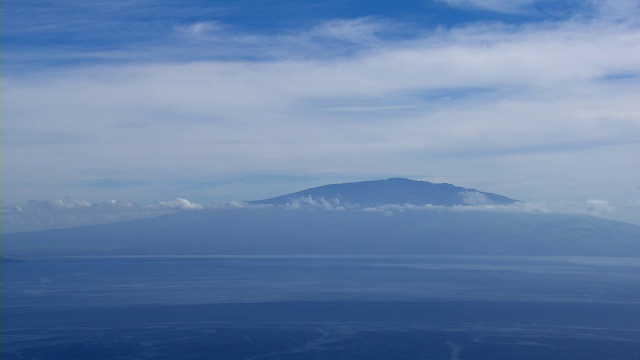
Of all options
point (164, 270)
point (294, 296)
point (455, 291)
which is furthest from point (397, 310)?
point (164, 270)

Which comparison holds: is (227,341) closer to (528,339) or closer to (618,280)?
(528,339)

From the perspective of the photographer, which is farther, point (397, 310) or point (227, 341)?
point (397, 310)

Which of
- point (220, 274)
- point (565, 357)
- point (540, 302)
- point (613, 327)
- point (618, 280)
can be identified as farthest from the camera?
point (220, 274)

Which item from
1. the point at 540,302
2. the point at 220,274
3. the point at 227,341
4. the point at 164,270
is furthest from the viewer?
the point at 164,270

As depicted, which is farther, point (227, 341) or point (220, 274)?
point (220, 274)

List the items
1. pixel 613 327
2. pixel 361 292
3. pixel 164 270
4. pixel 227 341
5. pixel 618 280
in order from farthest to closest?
pixel 164 270 < pixel 618 280 < pixel 361 292 < pixel 613 327 < pixel 227 341

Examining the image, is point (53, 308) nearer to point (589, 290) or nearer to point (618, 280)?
point (589, 290)

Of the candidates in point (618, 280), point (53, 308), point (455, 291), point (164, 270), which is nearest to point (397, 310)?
point (455, 291)
